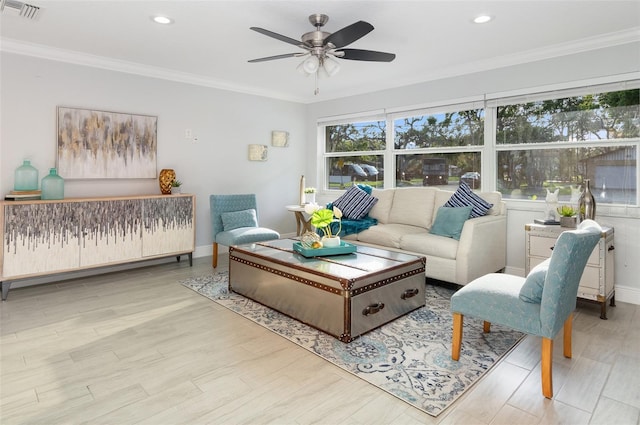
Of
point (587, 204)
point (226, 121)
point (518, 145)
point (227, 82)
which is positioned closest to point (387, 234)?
point (518, 145)

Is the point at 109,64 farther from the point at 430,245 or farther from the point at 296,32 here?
the point at 430,245

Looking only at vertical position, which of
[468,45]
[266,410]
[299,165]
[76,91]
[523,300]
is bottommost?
[266,410]

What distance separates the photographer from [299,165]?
255 inches

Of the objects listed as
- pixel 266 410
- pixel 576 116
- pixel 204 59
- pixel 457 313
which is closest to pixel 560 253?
pixel 457 313

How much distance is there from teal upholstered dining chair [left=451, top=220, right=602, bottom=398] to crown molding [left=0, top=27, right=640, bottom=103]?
7.29 feet

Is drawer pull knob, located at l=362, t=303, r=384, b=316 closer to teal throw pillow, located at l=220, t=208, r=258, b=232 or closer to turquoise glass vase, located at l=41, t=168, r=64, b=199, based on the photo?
teal throw pillow, located at l=220, t=208, r=258, b=232

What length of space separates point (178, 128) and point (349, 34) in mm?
3024

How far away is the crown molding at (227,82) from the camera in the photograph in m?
3.49

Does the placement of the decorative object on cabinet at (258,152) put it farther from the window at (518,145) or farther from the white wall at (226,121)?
the window at (518,145)

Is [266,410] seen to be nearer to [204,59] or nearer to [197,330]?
[197,330]

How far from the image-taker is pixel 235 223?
4.75 metres

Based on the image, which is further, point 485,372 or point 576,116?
point 576,116

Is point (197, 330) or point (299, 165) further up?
point (299, 165)

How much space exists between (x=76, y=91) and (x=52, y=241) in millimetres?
1647
